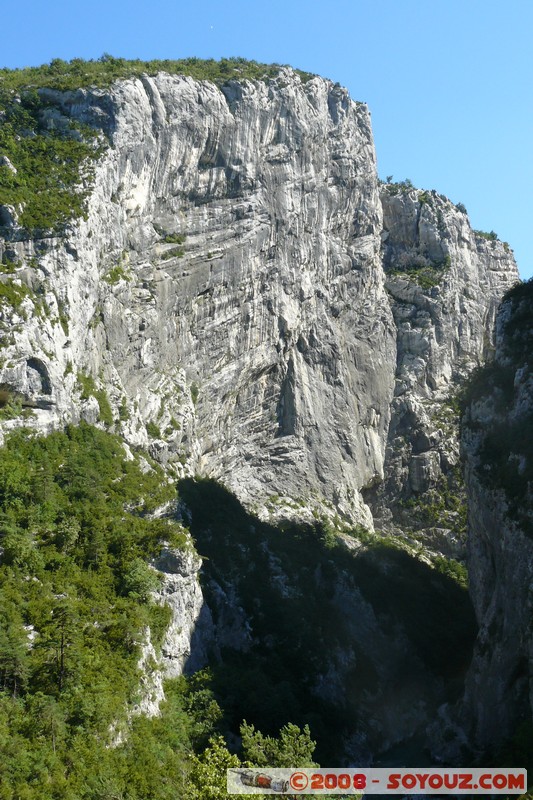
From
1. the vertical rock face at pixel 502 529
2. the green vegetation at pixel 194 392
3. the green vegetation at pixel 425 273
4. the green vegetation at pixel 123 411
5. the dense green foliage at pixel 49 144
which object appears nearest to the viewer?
the vertical rock face at pixel 502 529

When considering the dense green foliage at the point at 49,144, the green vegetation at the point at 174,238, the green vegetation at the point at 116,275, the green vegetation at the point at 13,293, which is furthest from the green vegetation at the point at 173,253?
the green vegetation at the point at 13,293

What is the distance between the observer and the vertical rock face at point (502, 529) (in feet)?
154

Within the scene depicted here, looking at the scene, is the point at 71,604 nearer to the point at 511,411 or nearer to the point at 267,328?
the point at 511,411

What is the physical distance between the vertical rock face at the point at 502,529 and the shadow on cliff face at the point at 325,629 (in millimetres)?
7936

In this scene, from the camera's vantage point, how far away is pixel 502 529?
5088cm

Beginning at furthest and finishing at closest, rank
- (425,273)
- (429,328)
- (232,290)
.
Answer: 1. (425,273)
2. (429,328)
3. (232,290)

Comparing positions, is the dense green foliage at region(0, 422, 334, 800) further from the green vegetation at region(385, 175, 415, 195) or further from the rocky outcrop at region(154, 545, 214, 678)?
the green vegetation at region(385, 175, 415, 195)

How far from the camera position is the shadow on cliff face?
181 feet

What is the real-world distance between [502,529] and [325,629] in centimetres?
1727

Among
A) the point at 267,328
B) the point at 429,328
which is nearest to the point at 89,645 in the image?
the point at 267,328

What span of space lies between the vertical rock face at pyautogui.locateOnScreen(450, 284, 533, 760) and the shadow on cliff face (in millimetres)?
7936

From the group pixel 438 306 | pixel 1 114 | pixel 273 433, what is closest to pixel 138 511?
pixel 273 433

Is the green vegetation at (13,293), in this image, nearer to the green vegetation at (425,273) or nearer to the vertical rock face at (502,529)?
the vertical rock face at (502,529)

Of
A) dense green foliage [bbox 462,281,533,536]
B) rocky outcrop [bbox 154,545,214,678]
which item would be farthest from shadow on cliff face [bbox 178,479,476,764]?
dense green foliage [bbox 462,281,533,536]
